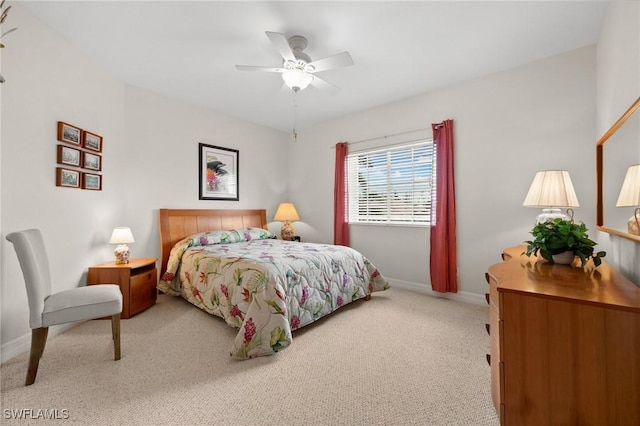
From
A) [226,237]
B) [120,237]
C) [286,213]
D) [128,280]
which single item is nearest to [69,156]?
[120,237]

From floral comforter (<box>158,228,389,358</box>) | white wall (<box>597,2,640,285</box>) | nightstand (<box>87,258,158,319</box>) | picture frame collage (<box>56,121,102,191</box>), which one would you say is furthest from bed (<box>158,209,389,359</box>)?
white wall (<box>597,2,640,285</box>)

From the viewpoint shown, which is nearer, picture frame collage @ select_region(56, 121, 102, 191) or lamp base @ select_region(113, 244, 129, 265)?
picture frame collage @ select_region(56, 121, 102, 191)

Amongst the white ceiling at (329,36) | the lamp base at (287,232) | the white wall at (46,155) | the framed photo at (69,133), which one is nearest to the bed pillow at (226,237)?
the lamp base at (287,232)

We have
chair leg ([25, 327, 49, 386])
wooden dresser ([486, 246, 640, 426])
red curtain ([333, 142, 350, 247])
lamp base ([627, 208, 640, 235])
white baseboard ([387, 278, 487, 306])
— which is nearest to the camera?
wooden dresser ([486, 246, 640, 426])

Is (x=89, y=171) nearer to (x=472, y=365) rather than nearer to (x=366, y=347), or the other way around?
(x=366, y=347)

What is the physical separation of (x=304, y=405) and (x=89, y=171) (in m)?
3.08

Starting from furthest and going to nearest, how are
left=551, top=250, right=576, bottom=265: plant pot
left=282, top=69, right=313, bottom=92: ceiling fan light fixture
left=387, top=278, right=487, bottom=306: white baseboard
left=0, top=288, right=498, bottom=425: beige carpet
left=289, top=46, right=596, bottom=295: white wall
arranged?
left=387, top=278, right=487, bottom=306: white baseboard, left=289, top=46, right=596, bottom=295: white wall, left=282, top=69, right=313, bottom=92: ceiling fan light fixture, left=551, top=250, right=576, bottom=265: plant pot, left=0, top=288, right=498, bottom=425: beige carpet

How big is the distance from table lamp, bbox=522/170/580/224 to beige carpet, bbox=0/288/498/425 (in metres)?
1.24

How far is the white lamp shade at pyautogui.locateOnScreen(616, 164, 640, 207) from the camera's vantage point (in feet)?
4.37

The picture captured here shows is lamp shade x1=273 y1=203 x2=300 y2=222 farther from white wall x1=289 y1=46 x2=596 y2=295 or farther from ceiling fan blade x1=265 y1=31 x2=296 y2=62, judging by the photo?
ceiling fan blade x1=265 y1=31 x2=296 y2=62

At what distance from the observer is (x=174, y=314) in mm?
2852

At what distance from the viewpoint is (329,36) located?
7.76 feet

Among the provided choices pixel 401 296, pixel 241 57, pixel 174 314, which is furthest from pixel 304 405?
pixel 241 57

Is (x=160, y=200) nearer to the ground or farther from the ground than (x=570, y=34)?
nearer to the ground
